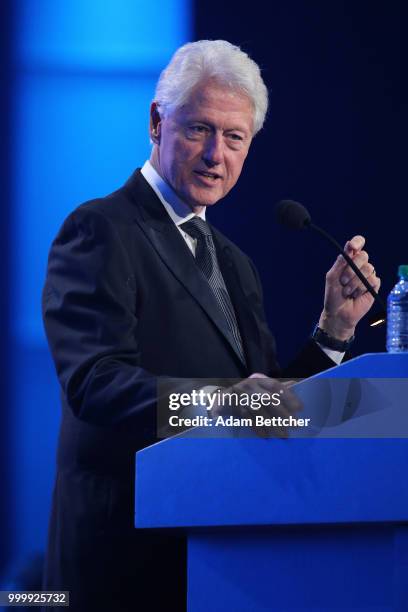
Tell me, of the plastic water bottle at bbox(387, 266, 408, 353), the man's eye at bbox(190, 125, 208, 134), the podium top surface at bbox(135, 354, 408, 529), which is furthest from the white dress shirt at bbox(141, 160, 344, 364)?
the podium top surface at bbox(135, 354, 408, 529)

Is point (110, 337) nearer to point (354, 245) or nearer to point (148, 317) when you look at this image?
point (148, 317)

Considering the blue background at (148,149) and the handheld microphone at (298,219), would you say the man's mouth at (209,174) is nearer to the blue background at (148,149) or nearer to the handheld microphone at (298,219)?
the handheld microphone at (298,219)

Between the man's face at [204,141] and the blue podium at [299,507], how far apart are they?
2.17ft

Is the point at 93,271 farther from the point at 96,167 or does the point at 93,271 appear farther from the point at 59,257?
the point at 96,167

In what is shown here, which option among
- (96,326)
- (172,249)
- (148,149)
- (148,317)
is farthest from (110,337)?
(148,149)

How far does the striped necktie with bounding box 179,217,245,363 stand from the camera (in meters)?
1.56

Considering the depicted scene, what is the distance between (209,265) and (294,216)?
203mm

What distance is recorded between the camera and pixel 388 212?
104 inches

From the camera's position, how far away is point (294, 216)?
148 cm

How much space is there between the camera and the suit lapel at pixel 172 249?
56.6 inches

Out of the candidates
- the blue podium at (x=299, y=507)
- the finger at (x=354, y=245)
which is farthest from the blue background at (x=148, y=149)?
the blue podium at (x=299, y=507)

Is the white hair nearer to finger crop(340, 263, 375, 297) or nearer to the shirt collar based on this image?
the shirt collar

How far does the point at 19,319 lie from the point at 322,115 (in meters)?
1.10

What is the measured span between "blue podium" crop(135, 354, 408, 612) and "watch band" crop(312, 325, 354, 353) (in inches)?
22.9
